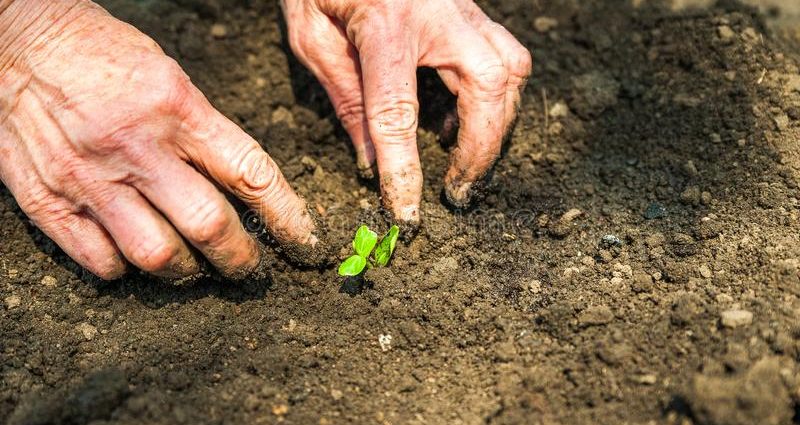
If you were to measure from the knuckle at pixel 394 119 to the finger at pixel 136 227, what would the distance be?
0.95 meters

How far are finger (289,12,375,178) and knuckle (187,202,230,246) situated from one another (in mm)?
930

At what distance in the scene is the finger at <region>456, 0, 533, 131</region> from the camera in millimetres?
3164

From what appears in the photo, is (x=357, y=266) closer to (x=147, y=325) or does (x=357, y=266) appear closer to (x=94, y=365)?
(x=147, y=325)

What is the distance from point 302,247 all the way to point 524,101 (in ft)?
4.94

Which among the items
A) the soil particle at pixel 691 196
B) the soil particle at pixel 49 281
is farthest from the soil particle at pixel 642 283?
the soil particle at pixel 49 281

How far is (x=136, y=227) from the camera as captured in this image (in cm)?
265

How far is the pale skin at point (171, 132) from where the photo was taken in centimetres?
266

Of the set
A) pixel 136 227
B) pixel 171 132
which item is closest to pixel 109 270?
pixel 136 227

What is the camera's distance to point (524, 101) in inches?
148

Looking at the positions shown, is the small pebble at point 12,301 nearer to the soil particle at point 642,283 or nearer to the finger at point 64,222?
the finger at point 64,222

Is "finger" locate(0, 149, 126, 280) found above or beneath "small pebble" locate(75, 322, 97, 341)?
above

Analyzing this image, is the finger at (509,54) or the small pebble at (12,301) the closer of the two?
the small pebble at (12,301)

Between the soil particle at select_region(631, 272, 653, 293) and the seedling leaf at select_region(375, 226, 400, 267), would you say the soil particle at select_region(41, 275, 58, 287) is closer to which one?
the seedling leaf at select_region(375, 226, 400, 267)

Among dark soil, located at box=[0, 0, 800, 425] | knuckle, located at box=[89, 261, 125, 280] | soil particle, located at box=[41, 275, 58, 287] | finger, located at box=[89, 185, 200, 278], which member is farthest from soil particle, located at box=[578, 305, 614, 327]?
soil particle, located at box=[41, 275, 58, 287]
